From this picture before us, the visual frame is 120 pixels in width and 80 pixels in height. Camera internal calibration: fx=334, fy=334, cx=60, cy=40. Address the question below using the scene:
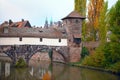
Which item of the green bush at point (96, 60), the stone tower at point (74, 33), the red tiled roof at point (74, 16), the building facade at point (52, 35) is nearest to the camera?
the green bush at point (96, 60)

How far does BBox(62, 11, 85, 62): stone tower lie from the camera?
57312mm

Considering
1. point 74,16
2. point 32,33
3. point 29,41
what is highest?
point 74,16

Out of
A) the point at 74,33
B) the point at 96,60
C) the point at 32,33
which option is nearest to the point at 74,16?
the point at 74,33

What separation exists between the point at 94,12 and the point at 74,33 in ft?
22.2

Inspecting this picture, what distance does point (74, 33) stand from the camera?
2269 inches

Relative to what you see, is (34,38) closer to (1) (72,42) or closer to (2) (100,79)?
(1) (72,42)

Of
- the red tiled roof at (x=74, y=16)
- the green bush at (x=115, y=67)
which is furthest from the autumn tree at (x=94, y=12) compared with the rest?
the green bush at (x=115, y=67)

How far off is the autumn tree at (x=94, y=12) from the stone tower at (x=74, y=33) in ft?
11.7

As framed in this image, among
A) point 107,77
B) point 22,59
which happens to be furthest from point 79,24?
point 107,77

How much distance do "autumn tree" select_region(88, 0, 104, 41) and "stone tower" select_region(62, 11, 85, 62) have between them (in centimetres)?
356

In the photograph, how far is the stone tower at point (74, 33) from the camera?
188 feet

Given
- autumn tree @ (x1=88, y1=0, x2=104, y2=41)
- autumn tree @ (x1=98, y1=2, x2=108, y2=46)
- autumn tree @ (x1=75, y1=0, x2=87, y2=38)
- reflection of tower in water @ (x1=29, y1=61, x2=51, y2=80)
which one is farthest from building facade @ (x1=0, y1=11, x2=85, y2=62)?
reflection of tower in water @ (x1=29, y1=61, x2=51, y2=80)

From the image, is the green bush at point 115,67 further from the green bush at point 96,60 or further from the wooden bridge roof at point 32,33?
the wooden bridge roof at point 32,33

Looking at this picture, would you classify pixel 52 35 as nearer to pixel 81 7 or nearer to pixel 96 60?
pixel 96 60
